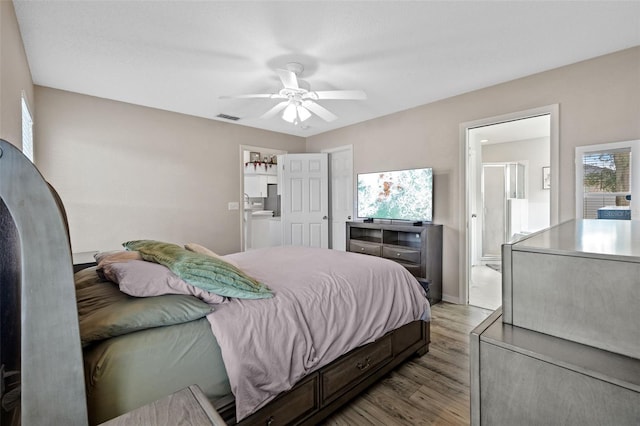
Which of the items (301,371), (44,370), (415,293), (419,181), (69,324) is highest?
(419,181)

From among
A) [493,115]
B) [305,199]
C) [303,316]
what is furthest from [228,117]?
[303,316]

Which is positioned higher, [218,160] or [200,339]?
[218,160]

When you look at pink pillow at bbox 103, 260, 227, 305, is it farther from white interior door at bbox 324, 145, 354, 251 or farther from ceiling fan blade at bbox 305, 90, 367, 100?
white interior door at bbox 324, 145, 354, 251

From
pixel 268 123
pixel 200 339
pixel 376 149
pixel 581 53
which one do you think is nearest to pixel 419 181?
pixel 376 149

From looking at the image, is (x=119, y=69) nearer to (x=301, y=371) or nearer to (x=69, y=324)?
(x=69, y=324)

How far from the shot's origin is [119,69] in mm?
2809

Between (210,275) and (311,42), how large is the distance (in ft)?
6.33

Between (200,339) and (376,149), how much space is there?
387cm

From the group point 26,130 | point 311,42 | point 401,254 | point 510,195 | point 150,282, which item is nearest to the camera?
point 150,282

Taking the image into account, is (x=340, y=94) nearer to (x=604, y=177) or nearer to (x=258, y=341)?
(x=258, y=341)

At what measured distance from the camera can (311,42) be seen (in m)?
2.32

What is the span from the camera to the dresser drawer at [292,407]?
138 cm

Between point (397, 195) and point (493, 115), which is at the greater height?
point (493, 115)

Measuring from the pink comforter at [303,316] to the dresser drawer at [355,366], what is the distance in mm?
83
